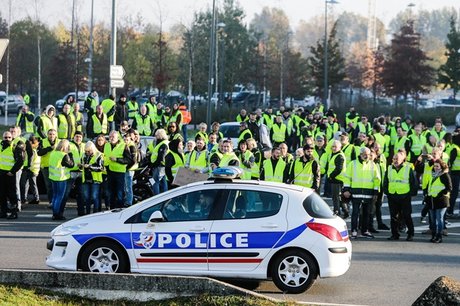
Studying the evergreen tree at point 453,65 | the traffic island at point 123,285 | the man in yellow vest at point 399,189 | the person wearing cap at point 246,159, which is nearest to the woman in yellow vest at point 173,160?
the person wearing cap at point 246,159

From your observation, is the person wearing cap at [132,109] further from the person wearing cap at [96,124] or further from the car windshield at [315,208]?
the car windshield at [315,208]

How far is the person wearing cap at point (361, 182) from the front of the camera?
682 inches

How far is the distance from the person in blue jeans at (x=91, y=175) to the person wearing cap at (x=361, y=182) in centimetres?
508

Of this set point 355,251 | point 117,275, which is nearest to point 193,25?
point 355,251

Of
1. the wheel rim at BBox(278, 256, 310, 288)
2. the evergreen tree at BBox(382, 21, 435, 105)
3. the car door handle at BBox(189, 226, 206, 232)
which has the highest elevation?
the evergreen tree at BBox(382, 21, 435, 105)

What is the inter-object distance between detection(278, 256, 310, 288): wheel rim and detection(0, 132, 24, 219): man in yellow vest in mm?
8712

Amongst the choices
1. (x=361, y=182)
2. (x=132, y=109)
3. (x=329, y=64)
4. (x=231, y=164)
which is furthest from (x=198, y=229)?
(x=329, y=64)

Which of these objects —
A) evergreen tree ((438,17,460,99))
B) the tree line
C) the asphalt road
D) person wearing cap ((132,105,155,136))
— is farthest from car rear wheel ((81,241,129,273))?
evergreen tree ((438,17,460,99))

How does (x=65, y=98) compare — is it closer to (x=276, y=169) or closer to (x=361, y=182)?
(x=276, y=169)

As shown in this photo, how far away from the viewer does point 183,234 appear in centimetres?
1219

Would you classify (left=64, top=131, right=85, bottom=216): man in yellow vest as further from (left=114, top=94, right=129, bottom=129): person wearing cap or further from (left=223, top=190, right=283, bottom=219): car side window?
(left=114, top=94, right=129, bottom=129): person wearing cap

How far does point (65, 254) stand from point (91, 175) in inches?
272

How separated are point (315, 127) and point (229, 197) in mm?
18106

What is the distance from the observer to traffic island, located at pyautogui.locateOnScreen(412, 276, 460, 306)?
898cm
